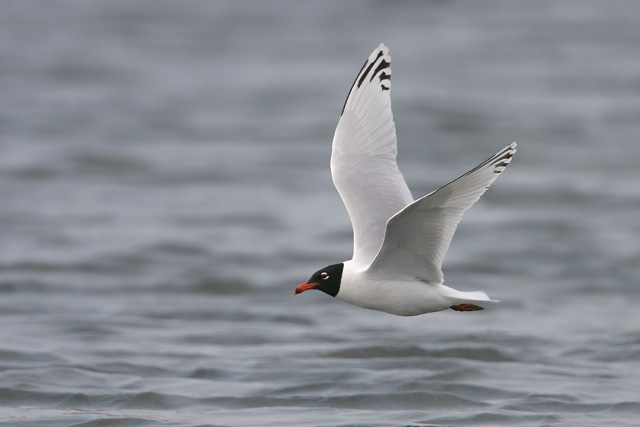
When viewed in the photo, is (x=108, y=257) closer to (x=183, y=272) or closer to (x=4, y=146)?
(x=183, y=272)

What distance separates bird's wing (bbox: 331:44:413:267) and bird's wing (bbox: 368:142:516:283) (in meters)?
0.78

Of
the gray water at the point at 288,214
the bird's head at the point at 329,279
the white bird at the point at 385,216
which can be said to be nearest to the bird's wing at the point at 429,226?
the white bird at the point at 385,216

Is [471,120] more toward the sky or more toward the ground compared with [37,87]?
more toward the ground

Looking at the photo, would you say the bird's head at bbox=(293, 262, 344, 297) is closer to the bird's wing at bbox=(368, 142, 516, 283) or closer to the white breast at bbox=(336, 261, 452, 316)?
the white breast at bbox=(336, 261, 452, 316)

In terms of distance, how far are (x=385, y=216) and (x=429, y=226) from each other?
3.53 ft

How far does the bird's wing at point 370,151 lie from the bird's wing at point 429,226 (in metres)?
0.78

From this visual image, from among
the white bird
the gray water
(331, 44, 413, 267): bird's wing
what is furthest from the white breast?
the gray water

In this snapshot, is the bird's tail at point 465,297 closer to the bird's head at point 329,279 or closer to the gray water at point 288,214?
the bird's head at point 329,279

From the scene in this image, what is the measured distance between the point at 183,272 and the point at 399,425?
23.5 ft

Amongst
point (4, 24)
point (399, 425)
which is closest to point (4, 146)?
point (4, 24)

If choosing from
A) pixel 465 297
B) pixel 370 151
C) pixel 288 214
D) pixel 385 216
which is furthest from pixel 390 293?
pixel 288 214

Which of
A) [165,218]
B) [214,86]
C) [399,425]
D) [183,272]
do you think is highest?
[214,86]

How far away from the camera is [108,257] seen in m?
17.0

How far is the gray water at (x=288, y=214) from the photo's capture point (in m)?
11.1
